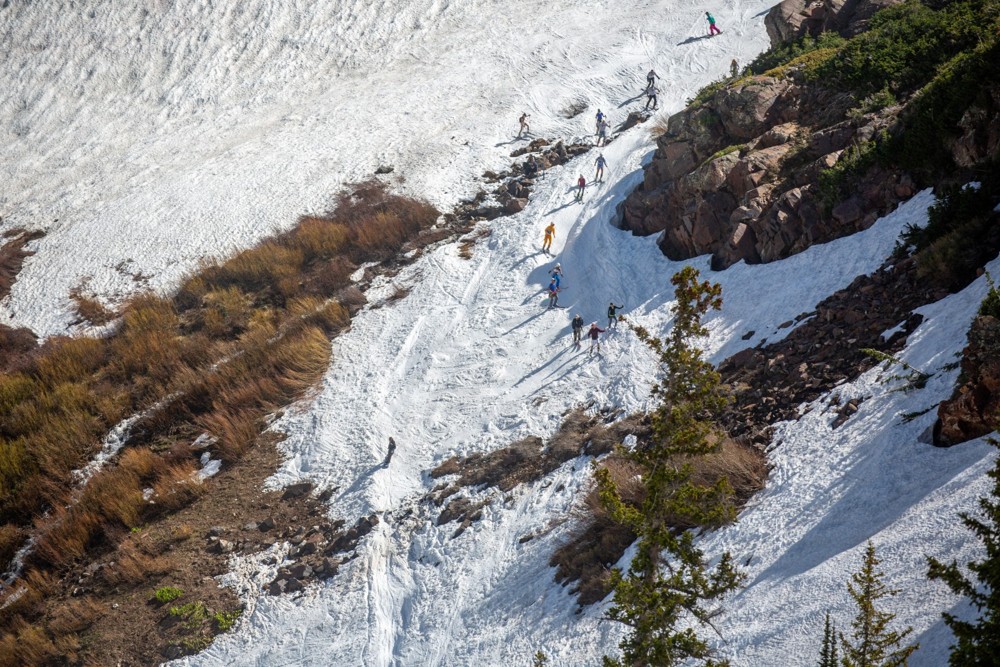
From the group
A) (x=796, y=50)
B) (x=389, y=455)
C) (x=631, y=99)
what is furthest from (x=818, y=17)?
(x=389, y=455)

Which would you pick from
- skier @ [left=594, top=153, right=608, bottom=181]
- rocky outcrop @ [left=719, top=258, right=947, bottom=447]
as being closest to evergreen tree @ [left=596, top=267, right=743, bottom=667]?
rocky outcrop @ [left=719, top=258, right=947, bottom=447]

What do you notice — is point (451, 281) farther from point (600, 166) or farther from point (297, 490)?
point (297, 490)

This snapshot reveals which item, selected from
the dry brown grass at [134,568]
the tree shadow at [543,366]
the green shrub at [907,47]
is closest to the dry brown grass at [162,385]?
the dry brown grass at [134,568]

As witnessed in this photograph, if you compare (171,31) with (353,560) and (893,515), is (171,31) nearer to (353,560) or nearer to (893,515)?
(353,560)

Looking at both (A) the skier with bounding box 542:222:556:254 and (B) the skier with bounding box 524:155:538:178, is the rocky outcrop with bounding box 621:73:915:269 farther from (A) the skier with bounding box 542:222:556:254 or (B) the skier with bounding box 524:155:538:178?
(B) the skier with bounding box 524:155:538:178

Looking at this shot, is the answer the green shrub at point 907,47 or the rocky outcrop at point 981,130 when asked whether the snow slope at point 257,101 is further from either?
the rocky outcrop at point 981,130

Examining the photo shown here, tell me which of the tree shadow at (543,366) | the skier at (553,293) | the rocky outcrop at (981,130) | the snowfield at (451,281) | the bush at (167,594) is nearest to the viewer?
the snowfield at (451,281)

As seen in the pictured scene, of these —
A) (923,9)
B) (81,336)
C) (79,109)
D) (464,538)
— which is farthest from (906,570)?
(79,109)
